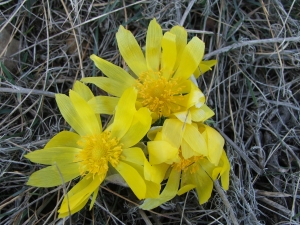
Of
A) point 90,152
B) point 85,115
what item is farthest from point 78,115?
point 90,152

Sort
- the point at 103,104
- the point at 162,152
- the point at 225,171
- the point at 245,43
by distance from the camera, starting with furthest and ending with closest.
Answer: the point at 245,43 → the point at 103,104 → the point at 225,171 → the point at 162,152

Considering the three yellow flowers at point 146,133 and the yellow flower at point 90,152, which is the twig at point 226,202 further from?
the yellow flower at point 90,152

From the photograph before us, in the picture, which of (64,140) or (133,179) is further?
(64,140)

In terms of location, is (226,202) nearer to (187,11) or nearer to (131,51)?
(131,51)

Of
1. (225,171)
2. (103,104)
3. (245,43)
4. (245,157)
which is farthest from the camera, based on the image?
(245,43)

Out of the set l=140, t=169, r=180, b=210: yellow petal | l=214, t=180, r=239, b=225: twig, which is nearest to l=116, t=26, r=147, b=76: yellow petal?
l=140, t=169, r=180, b=210: yellow petal

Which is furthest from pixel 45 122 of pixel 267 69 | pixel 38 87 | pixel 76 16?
pixel 267 69

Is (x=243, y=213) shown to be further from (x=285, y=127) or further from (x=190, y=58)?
(x=190, y=58)

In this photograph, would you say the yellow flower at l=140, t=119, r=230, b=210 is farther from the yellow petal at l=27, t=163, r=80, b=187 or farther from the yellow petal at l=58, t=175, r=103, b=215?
the yellow petal at l=27, t=163, r=80, b=187

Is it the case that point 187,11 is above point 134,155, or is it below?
above
